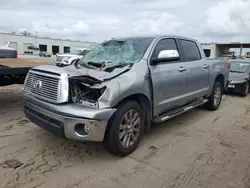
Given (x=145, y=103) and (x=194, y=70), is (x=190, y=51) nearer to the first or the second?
(x=194, y=70)

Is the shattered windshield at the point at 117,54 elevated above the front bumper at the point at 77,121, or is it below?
above

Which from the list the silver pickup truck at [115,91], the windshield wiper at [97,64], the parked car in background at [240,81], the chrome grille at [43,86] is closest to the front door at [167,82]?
the silver pickup truck at [115,91]

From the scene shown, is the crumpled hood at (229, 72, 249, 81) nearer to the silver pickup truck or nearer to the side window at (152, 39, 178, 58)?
the silver pickup truck

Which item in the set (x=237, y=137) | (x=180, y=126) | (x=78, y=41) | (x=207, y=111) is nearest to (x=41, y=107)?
(x=180, y=126)

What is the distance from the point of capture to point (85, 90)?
340cm

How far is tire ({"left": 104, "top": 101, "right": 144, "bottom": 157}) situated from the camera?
3357mm

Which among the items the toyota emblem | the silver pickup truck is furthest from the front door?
the toyota emblem

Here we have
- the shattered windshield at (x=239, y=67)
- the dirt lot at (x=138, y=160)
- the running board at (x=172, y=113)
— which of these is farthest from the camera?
the shattered windshield at (x=239, y=67)

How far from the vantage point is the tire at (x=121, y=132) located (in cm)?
336

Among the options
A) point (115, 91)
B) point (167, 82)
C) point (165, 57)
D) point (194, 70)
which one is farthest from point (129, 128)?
point (194, 70)

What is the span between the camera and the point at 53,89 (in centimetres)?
338

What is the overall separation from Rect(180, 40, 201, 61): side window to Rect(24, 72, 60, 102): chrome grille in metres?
2.87

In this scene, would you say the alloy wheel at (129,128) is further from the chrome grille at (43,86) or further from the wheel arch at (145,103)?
the chrome grille at (43,86)

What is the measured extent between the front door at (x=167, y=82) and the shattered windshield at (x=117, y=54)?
27 cm
